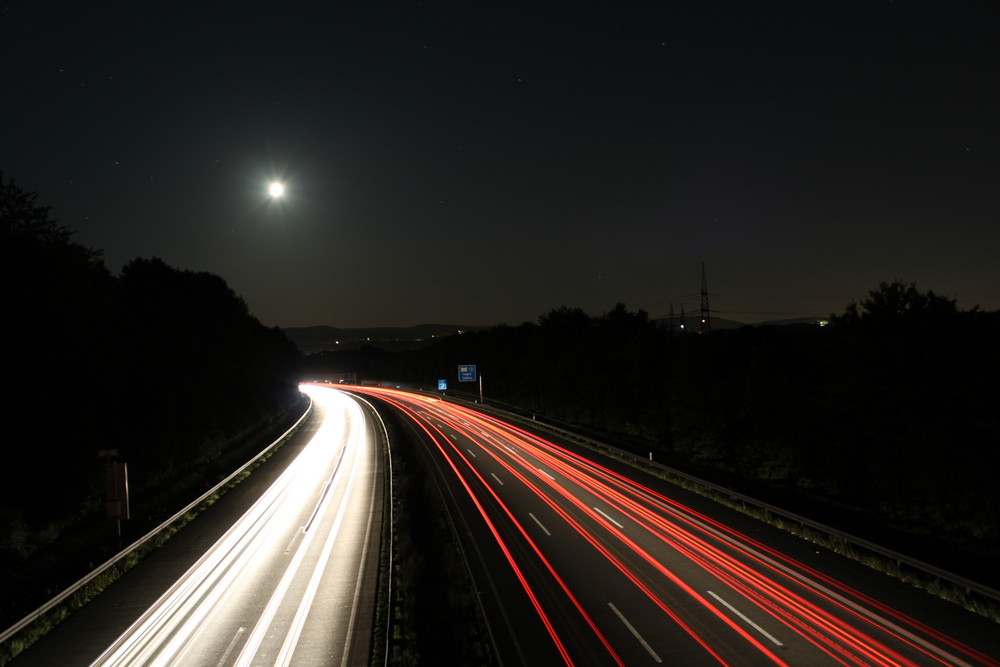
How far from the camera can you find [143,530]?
71.4 ft

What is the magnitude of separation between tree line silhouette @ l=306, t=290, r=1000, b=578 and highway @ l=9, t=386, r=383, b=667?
17.6 metres

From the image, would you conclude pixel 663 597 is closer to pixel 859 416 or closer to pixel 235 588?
pixel 235 588

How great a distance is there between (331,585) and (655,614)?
8.90 metres

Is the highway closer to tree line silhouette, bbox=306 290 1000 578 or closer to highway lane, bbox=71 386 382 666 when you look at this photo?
highway lane, bbox=71 386 382 666

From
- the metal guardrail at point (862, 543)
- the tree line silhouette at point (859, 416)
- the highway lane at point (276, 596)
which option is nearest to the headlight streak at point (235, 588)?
the highway lane at point (276, 596)

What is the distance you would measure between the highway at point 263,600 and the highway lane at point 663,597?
3868 mm

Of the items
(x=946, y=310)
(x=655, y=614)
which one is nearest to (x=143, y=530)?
(x=655, y=614)

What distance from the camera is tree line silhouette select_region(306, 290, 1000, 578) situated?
25281mm

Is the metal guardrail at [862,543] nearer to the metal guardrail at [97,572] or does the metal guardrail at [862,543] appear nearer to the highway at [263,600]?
the highway at [263,600]

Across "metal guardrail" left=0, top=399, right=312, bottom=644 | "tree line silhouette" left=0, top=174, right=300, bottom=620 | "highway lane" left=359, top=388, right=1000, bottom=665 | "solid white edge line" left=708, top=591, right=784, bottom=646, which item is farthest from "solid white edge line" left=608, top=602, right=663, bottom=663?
"tree line silhouette" left=0, top=174, right=300, bottom=620

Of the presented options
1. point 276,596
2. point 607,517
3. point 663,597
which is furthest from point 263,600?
point 607,517

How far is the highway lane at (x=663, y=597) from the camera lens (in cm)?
1262

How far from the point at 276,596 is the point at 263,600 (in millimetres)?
365

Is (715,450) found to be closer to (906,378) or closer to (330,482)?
(906,378)
